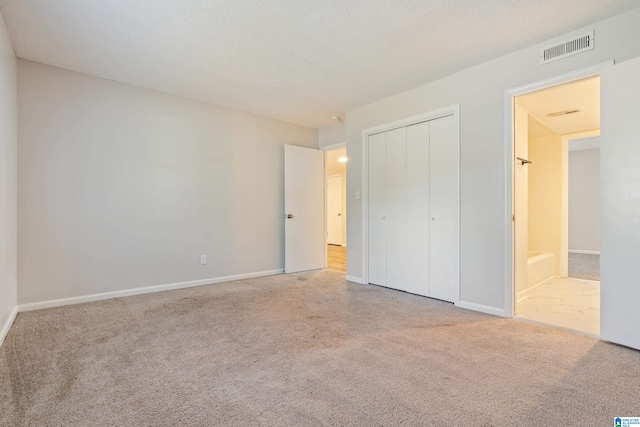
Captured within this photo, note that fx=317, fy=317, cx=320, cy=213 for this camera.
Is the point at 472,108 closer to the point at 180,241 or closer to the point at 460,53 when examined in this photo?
the point at 460,53

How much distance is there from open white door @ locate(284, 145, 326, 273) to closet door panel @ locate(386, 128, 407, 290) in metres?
1.60

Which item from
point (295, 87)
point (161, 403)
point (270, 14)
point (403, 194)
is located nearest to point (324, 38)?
point (270, 14)

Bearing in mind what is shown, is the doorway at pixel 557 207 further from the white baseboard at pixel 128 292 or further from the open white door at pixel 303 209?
the white baseboard at pixel 128 292

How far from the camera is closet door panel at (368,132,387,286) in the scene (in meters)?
4.11

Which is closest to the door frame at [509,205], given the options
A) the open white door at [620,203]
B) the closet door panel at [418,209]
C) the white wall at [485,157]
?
the white wall at [485,157]

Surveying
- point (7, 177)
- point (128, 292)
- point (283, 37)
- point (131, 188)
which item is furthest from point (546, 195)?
point (7, 177)

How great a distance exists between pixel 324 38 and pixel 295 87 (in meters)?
1.10

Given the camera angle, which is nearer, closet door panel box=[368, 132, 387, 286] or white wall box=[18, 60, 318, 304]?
white wall box=[18, 60, 318, 304]

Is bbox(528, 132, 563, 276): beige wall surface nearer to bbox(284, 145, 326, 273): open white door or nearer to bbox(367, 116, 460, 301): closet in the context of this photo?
bbox(367, 116, 460, 301): closet

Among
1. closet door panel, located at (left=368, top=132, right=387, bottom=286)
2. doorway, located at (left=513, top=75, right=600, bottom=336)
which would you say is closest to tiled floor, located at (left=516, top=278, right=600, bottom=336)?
doorway, located at (left=513, top=75, right=600, bottom=336)

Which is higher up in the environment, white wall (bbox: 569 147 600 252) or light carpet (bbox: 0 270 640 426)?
white wall (bbox: 569 147 600 252)

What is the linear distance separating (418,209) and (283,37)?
2.31 metres

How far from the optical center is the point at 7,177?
2.63 meters

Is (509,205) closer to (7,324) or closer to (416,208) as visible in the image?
(416,208)
